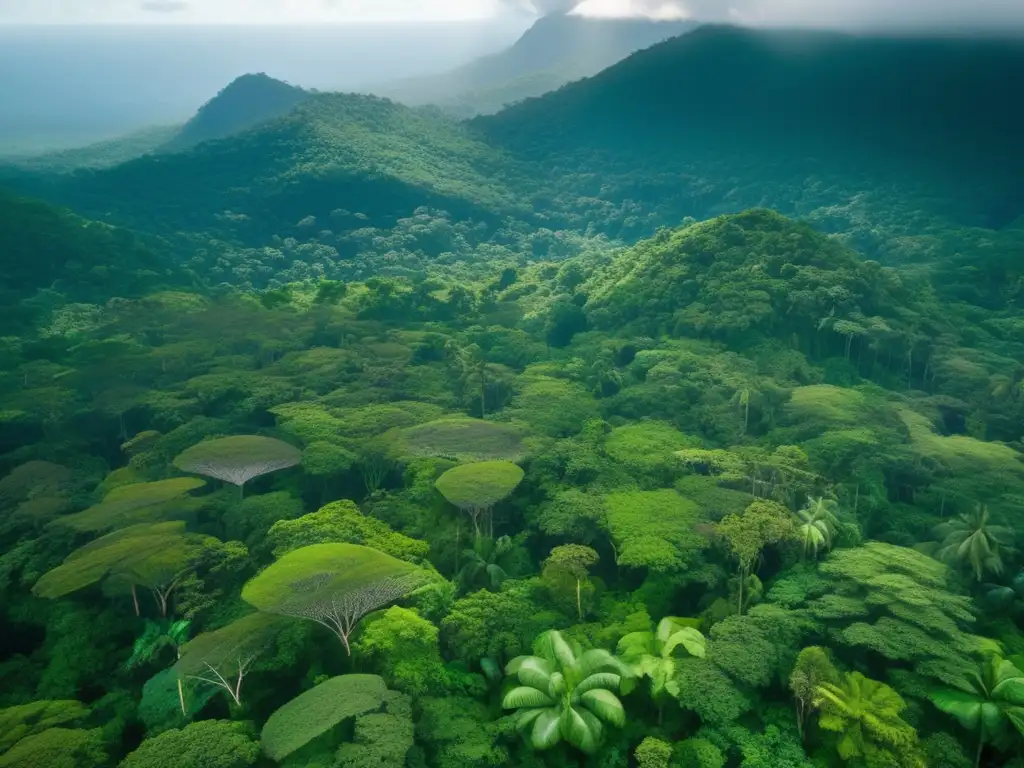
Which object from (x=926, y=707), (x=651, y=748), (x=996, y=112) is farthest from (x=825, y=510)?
(x=996, y=112)

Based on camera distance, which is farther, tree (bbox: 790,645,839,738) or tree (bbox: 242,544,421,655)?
tree (bbox: 242,544,421,655)

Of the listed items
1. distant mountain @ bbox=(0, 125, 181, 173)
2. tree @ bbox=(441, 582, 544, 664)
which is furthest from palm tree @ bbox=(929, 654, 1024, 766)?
distant mountain @ bbox=(0, 125, 181, 173)

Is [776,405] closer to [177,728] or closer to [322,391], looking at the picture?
[322,391]

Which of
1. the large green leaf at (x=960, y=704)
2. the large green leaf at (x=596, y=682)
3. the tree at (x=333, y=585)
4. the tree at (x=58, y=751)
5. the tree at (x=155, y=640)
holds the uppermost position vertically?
the tree at (x=333, y=585)

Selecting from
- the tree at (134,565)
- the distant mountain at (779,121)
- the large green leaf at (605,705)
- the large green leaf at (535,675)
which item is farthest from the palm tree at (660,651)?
the distant mountain at (779,121)

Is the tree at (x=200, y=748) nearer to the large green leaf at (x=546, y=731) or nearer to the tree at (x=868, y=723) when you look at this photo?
the large green leaf at (x=546, y=731)

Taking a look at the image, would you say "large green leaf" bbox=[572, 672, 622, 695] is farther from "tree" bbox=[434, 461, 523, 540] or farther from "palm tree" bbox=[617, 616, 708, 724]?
"tree" bbox=[434, 461, 523, 540]
